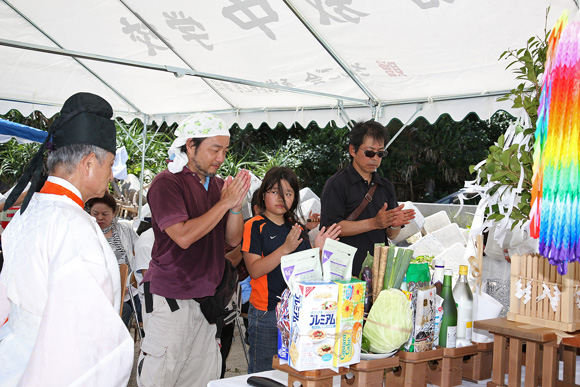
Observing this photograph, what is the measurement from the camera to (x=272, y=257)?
7.61 ft

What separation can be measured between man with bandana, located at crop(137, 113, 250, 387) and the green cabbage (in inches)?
36.3

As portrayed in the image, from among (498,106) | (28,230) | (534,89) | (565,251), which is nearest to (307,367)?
(565,251)

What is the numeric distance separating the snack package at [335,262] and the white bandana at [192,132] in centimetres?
106

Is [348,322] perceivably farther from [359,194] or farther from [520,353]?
[359,194]

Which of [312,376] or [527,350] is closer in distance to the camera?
[312,376]

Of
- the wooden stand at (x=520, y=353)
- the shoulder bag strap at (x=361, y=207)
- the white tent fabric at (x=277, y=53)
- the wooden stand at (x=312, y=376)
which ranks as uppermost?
the white tent fabric at (x=277, y=53)

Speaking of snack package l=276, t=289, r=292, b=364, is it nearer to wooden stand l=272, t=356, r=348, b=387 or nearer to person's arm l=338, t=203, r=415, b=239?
wooden stand l=272, t=356, r=348, b=387

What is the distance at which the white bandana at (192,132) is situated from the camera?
7.71 feet

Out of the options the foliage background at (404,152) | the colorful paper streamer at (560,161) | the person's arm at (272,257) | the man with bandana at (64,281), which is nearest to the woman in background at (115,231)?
the person's arm at (272,257)

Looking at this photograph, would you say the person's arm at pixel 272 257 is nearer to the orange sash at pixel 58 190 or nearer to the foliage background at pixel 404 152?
the orange sash at pixel 58 190

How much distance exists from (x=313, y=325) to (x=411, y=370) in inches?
15.6

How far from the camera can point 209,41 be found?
477 cm

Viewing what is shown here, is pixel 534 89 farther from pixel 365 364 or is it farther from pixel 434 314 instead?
pixel 365 364

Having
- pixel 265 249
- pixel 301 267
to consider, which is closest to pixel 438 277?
pixel 301 267
